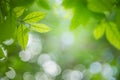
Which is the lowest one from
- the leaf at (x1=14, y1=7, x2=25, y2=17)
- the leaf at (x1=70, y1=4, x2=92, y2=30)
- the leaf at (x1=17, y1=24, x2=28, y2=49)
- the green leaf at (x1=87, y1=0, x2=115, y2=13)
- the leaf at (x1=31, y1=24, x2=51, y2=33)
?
the leaf at (x1=17, y1=24, x2=28, y2=49)

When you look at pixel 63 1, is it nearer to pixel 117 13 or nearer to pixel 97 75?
pixel 117 13

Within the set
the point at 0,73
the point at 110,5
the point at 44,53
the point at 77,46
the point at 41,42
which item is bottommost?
the point at 44,53

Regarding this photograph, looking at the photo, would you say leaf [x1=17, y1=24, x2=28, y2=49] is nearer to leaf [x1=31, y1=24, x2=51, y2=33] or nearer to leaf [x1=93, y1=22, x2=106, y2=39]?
leaf [x1=31, y1=24, x2=51, y2=33]

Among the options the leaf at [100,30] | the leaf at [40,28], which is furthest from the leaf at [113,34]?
the leaf at [40,28]

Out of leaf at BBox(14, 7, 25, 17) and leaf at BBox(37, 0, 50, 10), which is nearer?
leaf at BBox(14, 7, 25, 17)

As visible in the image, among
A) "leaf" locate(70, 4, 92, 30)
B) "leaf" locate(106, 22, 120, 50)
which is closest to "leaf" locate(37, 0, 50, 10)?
"leaf" locate(70, 4, 92, 30)

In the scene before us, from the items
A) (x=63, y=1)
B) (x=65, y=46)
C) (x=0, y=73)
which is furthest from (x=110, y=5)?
(x=65, y=46)

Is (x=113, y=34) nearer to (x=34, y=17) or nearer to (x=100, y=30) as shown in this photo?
(x=100, y=30)

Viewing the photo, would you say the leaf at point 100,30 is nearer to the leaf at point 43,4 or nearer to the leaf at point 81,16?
the leaf at point 81,16
